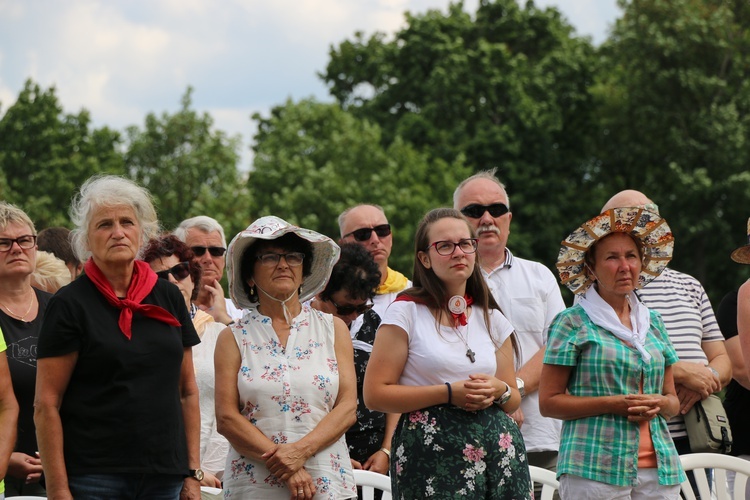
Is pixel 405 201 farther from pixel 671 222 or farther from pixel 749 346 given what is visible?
pixel 749 346

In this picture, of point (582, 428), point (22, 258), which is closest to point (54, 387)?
point (22, 258)

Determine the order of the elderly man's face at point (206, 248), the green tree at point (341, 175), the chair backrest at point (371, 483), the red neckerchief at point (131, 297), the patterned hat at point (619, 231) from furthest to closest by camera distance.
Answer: the green tree at point (341, 175) < the elderly man's face at point (206, 248) < the chair backrest at point (371, 483) < the patterned hat at point (619, 231) < the red neckerchief at point (131, 297)

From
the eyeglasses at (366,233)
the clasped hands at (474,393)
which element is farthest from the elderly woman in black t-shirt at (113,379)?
the eyeglasses at (366,233)

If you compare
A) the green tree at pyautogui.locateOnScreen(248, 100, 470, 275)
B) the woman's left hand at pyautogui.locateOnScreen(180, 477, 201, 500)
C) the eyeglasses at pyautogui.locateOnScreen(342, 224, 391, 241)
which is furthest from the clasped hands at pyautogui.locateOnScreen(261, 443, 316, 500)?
the green tree at pyautogui.locateOnScreen(248, 100, 470, 275)

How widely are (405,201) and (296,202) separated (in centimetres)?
306

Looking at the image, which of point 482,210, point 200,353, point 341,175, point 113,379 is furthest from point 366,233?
point 341,175

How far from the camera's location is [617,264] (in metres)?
4.81

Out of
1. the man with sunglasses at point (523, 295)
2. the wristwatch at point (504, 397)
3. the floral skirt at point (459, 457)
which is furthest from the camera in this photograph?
the man with sunglasses at point (523, 295)

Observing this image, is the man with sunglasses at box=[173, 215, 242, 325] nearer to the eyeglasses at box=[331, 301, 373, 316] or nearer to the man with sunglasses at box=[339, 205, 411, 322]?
the man with sunglasses at box=[339, 205, 411, 322]

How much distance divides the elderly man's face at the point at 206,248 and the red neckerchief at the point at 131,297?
7.87 ft

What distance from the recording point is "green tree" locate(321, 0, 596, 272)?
29.4m

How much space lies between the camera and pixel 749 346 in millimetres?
5285

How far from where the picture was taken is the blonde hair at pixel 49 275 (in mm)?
6031

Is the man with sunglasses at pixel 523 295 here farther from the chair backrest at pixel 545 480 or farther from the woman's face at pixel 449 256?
the woman's face at pixel 449 256
